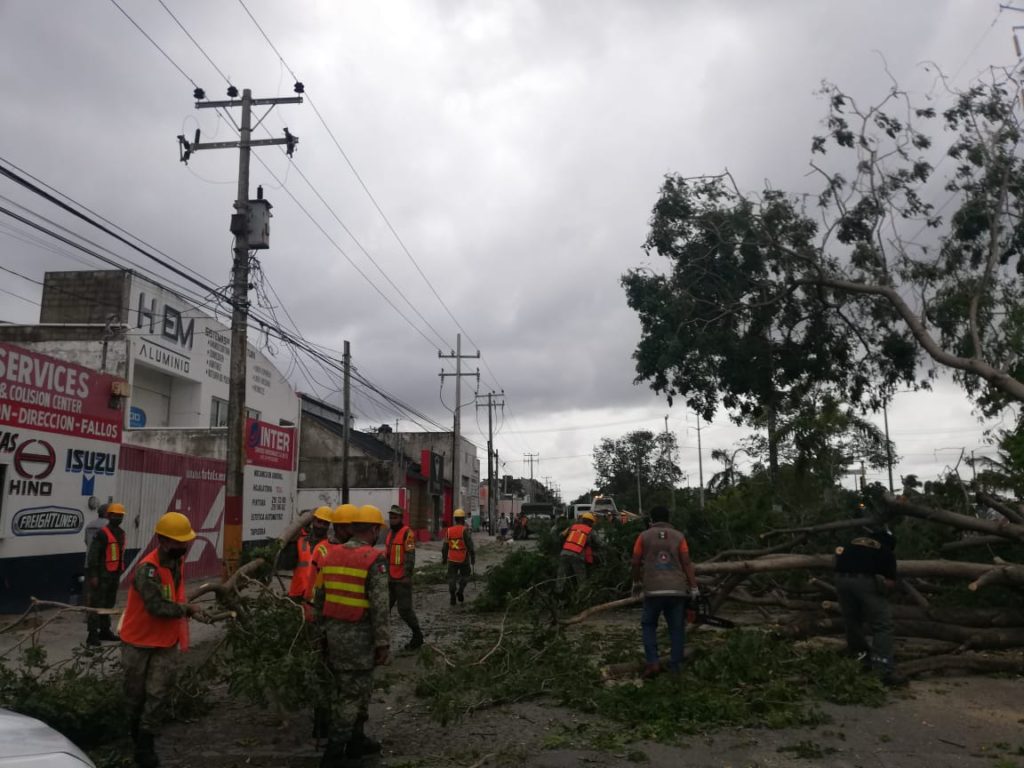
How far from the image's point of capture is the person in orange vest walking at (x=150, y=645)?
17.5 feet

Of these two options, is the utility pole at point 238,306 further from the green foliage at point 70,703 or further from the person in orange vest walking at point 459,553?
the green foliage at point 70,703

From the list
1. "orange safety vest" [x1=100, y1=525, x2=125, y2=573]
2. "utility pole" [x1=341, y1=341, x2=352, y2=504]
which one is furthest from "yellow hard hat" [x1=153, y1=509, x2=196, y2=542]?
"utility pole" [x1=341, y1=341, x2=352, y2=504]

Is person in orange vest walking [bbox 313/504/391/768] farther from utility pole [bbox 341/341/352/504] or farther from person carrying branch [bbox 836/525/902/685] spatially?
utility pole [bbox 341/341/352/504]

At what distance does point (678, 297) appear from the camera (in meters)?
15.2

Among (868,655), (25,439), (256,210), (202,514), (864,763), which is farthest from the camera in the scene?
(202,514)

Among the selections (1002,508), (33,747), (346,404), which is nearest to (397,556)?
(33,747)

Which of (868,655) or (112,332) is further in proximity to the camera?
(112,332)

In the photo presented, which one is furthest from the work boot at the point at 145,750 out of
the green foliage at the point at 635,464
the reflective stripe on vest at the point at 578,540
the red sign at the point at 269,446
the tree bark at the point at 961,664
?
the green foliage at the point at 635,464

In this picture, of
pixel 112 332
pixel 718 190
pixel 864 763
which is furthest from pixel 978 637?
pixel 112 332

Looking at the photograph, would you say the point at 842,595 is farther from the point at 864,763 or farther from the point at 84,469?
the point at 84,469

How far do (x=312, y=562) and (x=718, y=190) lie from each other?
37.0 ft

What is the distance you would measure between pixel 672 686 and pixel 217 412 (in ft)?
85.2

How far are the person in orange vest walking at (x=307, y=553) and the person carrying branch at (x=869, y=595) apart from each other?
4670 millimetres

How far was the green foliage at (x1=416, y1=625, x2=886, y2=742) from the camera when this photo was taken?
6.21 metres
